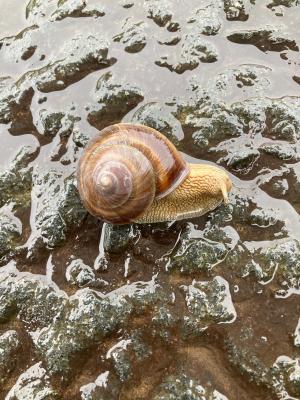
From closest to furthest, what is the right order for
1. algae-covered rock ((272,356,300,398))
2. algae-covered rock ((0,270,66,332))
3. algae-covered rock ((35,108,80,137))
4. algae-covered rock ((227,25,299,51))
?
algae-covered rock ((272,356,300,398))
algae-covered rock ((0,270,66,332))
algae-covered rock ((35,108,80,137))
algae-covered rock ((227,25,299,51))

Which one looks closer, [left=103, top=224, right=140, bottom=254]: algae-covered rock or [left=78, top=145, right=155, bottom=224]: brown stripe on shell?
[left=78, top=145, right=155, bottom=224]: brown stripe on shell

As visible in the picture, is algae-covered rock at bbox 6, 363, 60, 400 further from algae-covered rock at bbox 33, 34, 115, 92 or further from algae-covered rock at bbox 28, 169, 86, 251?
algae-covered rock at bbox 33, 34, 115, 92

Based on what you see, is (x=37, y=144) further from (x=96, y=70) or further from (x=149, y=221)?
(x=149, y=221)

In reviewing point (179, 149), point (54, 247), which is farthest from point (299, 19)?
point (54, 247)

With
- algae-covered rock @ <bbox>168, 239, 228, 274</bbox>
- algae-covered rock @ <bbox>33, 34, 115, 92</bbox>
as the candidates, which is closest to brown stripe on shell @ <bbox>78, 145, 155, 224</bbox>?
algae-covered rock @ <bbox>168, 239, 228, 274</bbox>

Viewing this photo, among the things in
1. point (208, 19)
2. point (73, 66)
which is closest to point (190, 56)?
point (208, 19)

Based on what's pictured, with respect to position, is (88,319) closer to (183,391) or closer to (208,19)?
(183,391)

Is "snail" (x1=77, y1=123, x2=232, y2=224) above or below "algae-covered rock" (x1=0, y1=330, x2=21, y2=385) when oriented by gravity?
above

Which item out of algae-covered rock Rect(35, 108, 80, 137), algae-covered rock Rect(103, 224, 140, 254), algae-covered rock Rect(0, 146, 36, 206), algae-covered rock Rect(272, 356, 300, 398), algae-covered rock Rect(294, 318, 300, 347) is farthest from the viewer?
algae-covered rock Rect(35, 108, 80, 137)

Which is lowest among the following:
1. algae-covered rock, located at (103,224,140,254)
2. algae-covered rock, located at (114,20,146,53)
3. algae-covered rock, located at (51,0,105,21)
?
algae-covered rock, located at (103,224,140,254)
